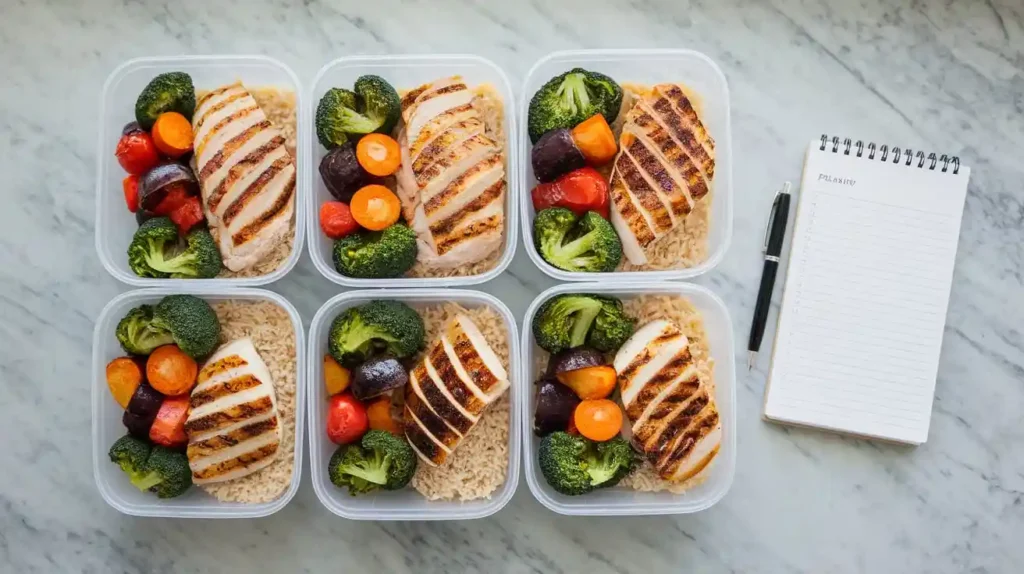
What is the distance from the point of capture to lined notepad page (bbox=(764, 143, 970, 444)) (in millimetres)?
2285

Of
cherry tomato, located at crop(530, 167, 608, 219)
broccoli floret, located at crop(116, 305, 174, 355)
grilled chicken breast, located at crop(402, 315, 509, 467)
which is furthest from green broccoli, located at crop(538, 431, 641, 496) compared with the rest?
broccoli floret, located at crop(116, 305, 174, 355)

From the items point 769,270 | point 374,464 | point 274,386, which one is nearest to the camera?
point 374,464

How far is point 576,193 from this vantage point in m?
2.14

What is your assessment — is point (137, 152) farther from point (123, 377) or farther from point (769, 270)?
point (769, 270)

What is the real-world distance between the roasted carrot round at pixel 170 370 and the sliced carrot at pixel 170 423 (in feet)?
0.10

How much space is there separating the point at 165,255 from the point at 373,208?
555 millimetres

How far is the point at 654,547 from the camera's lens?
89.7 inches

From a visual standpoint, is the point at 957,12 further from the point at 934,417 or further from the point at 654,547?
the point at 654,547

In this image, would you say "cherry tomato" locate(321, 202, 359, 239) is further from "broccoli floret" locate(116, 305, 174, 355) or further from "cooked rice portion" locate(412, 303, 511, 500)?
"broccoli floret" locate(116, 305, 174, 355)

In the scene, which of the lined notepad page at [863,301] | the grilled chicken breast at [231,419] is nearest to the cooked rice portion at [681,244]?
the lined notepad page at [863,301]

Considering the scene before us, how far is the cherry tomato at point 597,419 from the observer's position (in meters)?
2.09

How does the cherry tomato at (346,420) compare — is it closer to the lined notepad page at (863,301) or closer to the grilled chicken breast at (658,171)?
the grilled chicken breast at (658,171)

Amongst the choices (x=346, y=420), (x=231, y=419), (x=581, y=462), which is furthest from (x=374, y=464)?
(x=581, y=462)

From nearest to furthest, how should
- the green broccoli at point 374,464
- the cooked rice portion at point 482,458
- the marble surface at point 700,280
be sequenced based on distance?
the green broccoli at point 374,464
the cooked rice portion at point 482,458
the marble surface at point 700,280
